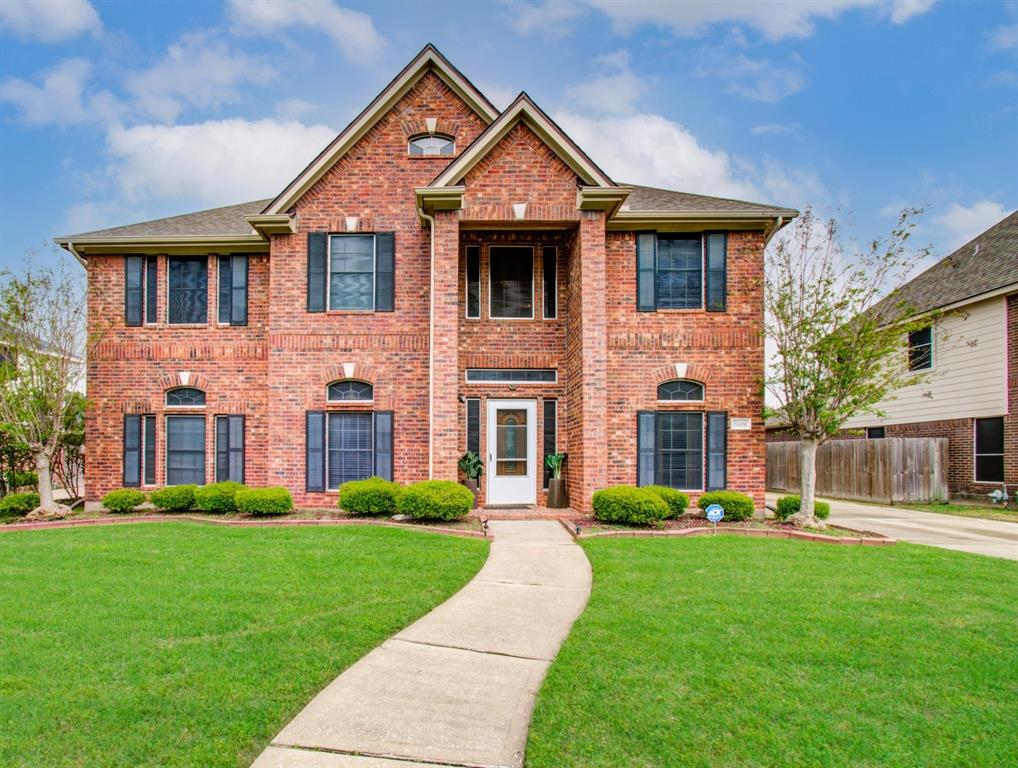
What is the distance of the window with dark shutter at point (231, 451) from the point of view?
45.2 ft

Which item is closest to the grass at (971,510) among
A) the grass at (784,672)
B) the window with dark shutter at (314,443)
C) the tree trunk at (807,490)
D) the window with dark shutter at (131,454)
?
the tree trunk at (807,490)

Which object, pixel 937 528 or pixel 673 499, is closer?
pixel 673 499

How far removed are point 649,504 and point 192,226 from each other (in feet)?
37.6

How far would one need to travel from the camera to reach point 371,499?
11469 mm

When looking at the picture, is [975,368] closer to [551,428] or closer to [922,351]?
[922,351]

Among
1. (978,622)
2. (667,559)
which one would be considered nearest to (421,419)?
(667,559)

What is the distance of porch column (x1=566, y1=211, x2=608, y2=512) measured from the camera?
12.0m

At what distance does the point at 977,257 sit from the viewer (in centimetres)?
1953

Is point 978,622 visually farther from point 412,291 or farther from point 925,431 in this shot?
point 925,431

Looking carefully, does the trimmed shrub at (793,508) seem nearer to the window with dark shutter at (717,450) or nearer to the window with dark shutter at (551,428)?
the window with dark shutter at (717,450)

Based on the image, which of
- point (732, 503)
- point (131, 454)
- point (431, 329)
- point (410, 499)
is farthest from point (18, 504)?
point (732, 503)

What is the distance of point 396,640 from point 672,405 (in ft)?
29.8

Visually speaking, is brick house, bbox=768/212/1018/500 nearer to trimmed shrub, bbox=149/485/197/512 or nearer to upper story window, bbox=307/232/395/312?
upper story window, bbox=307/232/395/312

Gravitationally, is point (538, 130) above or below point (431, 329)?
above
